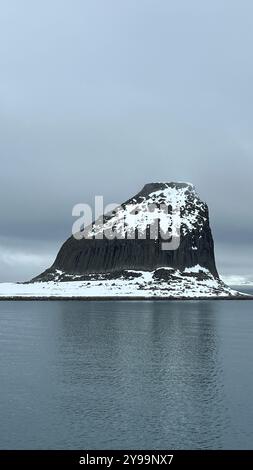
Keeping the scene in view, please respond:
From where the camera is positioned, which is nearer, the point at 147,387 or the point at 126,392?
the point at 126,392

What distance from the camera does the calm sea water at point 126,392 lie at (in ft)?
124

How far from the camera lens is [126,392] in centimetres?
5234

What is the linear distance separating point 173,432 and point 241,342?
60999 mm

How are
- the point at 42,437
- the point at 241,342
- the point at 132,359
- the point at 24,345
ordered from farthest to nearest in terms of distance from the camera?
the point at 241,342, the point at 24,345, the point at 132,359, the point at 42,437

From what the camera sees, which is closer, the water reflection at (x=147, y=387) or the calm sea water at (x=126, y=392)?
the calm sea water at (x=126, y=392)

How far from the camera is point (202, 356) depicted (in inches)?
3009

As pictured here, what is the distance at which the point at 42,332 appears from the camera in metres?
110

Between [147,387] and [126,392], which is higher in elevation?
[147,387]

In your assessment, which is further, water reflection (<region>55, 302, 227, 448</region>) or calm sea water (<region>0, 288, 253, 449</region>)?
water reflection (<region>55, 302, 227, 448</region>)

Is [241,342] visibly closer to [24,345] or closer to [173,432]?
[24,345]

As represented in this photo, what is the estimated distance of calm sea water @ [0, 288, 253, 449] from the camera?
3791 cm

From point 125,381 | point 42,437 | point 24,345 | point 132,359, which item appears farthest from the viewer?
point 24,345
